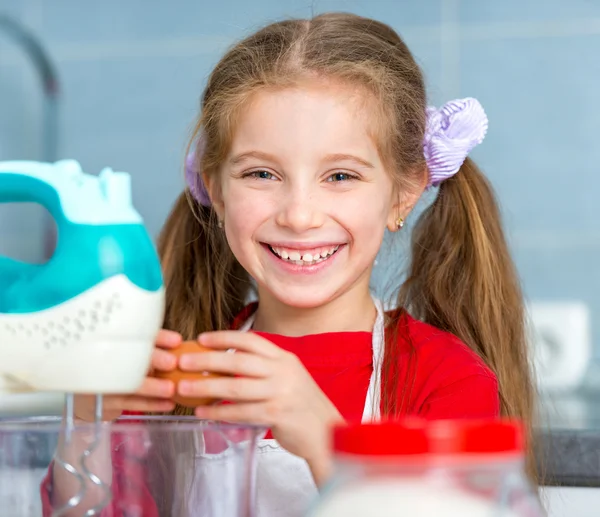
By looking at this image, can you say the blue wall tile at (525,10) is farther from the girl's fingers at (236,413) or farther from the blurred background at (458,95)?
the girl's fingers at (236,413)

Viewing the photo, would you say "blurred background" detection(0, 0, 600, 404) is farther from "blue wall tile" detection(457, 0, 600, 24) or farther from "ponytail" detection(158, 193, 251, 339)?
"ponytail" detection(158, 193, 251, 339)

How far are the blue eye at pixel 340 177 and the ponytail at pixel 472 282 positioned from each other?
22 cm

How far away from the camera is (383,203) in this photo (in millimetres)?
1039

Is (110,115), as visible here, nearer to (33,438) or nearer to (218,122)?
(218,122)

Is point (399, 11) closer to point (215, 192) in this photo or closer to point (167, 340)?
point (215, 192)

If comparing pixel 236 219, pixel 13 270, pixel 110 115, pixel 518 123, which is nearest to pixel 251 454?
pixel 13 270

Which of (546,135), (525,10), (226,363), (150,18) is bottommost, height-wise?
(226,363)

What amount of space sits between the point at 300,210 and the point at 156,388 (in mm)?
378

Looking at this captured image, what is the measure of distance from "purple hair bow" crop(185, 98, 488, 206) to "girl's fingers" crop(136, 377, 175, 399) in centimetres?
58

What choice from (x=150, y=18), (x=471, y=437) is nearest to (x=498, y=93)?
(x=150, y=18)

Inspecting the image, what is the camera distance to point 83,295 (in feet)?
1.69

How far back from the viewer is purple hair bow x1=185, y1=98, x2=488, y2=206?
1.10 metres

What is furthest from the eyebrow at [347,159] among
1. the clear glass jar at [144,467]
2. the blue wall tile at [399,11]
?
the blue wall tile at [399,11]

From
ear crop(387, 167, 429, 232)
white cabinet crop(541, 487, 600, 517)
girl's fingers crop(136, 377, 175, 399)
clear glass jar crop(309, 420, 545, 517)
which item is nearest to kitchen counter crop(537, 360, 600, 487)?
white cabinet crop(541, 487, 600, 517)
